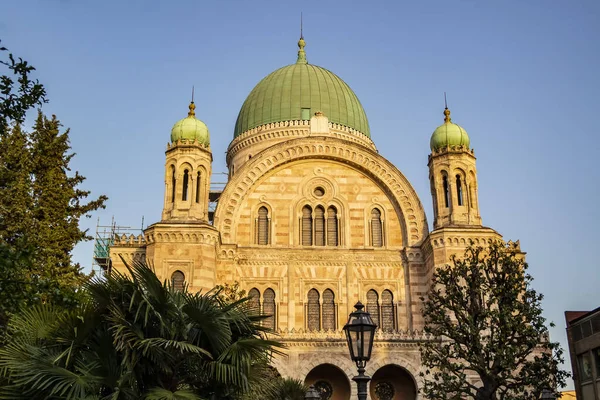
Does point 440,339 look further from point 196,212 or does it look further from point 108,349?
point 108,349

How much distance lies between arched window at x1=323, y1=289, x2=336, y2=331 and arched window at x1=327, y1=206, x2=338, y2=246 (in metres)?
2.31

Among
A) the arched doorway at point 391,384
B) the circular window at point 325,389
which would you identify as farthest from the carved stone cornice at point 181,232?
the arched doorway at point 391,384

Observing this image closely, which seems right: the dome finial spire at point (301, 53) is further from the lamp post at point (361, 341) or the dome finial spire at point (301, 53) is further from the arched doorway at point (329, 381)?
the lamp post at point (361, 341)

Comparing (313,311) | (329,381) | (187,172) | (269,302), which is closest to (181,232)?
(187,172)

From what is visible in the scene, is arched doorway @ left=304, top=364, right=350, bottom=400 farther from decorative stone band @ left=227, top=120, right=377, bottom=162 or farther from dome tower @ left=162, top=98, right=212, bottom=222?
decorative stone band @ left=227, top=120, right=377, bottom=162

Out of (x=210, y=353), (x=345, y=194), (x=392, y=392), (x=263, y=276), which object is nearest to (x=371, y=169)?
(x=345, y=194)

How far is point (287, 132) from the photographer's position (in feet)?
127

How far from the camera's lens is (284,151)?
32750mm

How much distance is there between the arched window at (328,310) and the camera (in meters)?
30.2

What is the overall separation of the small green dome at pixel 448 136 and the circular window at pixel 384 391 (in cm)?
1077

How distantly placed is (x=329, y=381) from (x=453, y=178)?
406 inches

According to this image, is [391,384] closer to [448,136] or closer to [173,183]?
[448,136]

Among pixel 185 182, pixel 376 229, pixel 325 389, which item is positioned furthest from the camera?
pixel 376 229

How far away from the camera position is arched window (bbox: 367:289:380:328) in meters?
30.6
